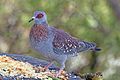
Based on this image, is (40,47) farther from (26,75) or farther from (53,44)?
(26,75)

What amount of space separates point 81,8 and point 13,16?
1.65 m

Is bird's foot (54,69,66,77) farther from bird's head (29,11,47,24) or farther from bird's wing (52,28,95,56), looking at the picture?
bird's head (29,11,47,24)

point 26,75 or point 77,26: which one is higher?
point 77,26

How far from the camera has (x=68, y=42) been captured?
830cm

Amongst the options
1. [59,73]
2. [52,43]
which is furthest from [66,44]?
[59,73]

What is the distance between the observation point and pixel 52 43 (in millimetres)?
8125

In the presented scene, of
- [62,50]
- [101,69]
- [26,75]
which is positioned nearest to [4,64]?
[26,75]

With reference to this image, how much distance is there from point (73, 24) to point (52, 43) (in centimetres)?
557

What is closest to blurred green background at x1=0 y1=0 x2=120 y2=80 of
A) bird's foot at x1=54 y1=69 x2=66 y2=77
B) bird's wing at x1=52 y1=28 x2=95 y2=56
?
bird's wing at x1=52 y1=28 x2=95 y2=56

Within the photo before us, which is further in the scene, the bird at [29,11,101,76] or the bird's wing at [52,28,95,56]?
the bird's wing at [52,28,95,56]

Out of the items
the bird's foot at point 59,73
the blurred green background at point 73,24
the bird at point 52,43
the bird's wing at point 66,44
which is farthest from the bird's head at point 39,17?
the blurred green background at point 73,24

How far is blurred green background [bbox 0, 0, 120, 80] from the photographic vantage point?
1348 cm

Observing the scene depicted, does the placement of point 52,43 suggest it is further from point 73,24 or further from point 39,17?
point 73,24

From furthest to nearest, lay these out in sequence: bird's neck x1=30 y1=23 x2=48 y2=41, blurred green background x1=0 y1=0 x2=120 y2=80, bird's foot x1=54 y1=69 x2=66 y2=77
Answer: blurred green background x1=0 y1=0 x2=120 y2=80 < bird's neck x1=30 y1=23 x2=48 y2=41 < bird's foot x1=54 y1=69 x2=66 y2=77
